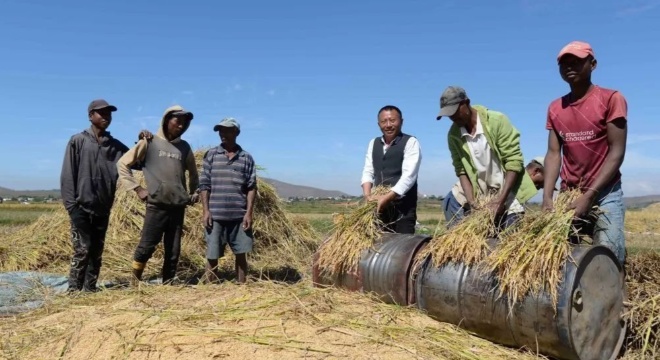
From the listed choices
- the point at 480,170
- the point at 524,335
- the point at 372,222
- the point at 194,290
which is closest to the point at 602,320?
the point at 524,335

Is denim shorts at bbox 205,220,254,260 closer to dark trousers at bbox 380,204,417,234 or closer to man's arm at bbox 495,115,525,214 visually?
dark trousers at bbox 380,204,417,234

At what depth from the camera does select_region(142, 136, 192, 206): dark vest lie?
5711 millimetres

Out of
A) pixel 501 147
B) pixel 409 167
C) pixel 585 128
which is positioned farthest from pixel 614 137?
pixel 409 167

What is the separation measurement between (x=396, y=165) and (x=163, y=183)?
248cm

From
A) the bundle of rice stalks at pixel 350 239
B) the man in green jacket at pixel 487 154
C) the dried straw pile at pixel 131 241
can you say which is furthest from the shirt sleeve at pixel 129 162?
the man in green jacket at pixel 487 154

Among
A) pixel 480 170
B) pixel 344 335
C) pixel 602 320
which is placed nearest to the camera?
pixel 344 335

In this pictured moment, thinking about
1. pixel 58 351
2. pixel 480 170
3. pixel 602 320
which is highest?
pixel 480 170

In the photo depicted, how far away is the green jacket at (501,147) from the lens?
14.1ft

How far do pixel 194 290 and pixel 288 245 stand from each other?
4.75 metres

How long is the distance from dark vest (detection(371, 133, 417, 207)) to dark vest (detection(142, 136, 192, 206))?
220cm

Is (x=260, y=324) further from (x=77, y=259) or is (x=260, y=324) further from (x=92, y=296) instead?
(x=77, y=259)

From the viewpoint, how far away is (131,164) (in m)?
5.68

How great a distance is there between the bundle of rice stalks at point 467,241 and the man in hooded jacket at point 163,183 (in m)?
3.02

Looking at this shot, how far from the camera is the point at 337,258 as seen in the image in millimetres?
4598
